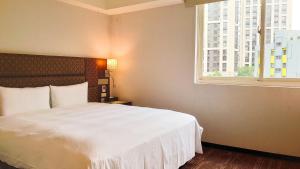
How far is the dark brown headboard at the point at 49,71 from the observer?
2.98 meters

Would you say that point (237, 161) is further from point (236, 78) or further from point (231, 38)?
point (231, 38)

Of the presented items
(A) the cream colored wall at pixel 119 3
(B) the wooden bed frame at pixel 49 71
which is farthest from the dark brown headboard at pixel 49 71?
(A) the cream colored wall at pixel 119 3

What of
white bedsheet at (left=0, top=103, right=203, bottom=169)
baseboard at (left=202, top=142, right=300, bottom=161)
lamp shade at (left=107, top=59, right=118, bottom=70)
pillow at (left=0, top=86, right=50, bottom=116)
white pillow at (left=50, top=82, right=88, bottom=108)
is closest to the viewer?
white bedsheet at (left=0, top=103, right=203, bottom=169)

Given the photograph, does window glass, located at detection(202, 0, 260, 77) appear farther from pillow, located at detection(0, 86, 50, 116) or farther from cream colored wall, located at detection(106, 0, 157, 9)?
pillow, located at detection(0, 86, 50, 116)

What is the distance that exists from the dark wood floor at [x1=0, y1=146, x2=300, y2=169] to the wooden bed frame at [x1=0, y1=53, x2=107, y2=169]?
210 centimetres

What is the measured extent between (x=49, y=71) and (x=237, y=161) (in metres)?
2.89

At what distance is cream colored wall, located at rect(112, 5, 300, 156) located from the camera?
3090 millimetres

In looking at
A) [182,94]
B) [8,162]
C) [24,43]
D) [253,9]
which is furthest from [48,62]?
[253,9]

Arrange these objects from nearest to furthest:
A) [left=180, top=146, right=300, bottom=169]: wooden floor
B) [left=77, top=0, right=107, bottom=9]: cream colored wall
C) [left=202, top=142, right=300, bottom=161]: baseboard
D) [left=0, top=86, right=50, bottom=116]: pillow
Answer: [left=0, top=86, right=50, bottom=116]: pillow < [left=180, top=146, right=300, bottom=169]: wooden floor < [left=202, top=142, right=300, bottom=161]: baseboard < [left=77, top=0, right=107, bottom=9]: cream colored wall

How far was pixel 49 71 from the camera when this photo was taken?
3.43 metres

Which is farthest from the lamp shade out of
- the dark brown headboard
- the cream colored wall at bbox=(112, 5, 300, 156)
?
the cream colored wall at bbox=(112, 5, 300, 156)

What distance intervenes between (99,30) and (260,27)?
8.91ft

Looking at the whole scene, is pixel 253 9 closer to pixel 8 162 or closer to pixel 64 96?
pixel 64 96

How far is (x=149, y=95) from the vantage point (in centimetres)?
418
